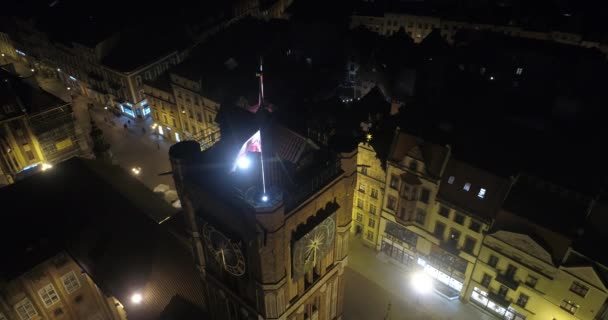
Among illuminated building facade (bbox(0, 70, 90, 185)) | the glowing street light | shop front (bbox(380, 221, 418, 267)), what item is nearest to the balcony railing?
shop front (bbox(380, 221, 418, 267))

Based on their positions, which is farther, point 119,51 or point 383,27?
point 383,27

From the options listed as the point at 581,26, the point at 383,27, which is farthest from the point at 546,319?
the point at 383,27

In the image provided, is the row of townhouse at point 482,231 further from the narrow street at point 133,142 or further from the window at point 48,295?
the narrow street at point 133,142

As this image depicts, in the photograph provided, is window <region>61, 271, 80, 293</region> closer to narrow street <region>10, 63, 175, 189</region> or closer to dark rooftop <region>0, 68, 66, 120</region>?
narrow street <region>10, 63, 175, 189</region>

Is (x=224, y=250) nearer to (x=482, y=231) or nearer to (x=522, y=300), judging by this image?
(x=482, y=231)

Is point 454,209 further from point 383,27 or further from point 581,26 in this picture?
point 383,27

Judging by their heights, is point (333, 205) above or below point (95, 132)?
above

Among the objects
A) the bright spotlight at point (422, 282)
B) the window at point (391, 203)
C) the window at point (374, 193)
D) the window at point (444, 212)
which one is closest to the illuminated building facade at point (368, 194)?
the window at point (374, 193)
